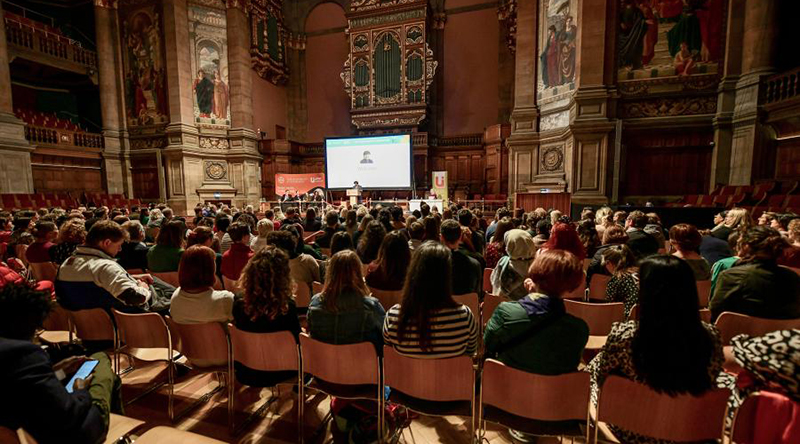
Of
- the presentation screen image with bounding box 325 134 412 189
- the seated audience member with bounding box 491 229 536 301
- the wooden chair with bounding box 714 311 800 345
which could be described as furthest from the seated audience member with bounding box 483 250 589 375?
the presentation screen image with bounding box 325 134 412 189

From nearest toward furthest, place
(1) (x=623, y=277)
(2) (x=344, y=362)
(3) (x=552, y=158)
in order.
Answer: (2) (x=344, y=362), (1) (x=623, y=277), (3) (x=552, y=158)

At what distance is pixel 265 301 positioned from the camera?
200 centimetres

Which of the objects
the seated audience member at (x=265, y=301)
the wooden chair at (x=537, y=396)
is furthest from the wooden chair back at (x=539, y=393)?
the seated audience member at (x=265, y=301)

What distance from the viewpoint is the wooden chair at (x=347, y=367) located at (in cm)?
184

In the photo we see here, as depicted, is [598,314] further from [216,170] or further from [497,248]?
[216,170]

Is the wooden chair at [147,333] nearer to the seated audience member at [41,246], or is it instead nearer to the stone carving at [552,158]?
the seated audience member at [41,246]

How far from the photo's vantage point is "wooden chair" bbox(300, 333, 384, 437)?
1.84 meters

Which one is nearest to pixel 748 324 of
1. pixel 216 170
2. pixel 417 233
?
pixel 417 233

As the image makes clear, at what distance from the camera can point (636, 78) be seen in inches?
342

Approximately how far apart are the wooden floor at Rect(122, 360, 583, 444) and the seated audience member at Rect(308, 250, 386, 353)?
2.29ft

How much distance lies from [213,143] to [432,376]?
14421mm

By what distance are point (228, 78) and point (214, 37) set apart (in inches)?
58.0

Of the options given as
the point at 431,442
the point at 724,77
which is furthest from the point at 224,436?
the point at 724,77

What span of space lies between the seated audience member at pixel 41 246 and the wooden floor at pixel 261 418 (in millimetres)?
1964
